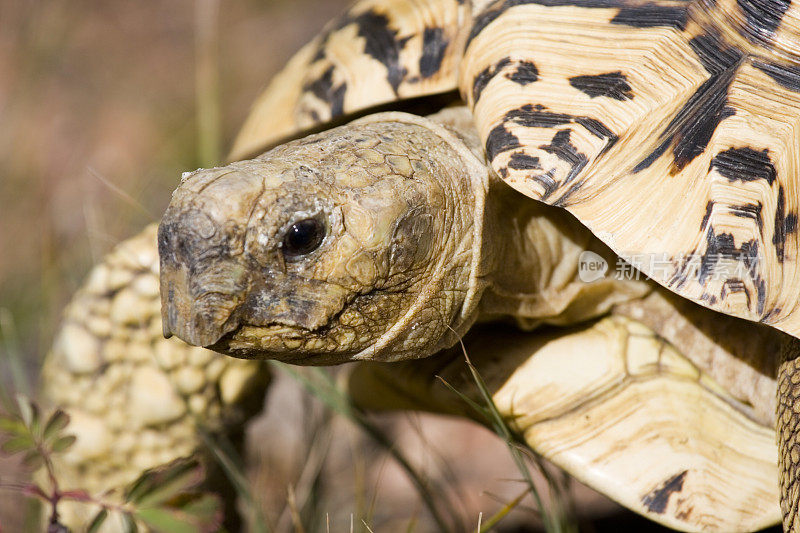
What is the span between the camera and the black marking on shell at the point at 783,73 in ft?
4.23

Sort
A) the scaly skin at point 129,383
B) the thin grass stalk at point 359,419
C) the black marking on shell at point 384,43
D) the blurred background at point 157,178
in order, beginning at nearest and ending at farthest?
1. the black marking on shell at point 384,43
2. the thin grass stalk at point 359,419
3. the scaly skin at point 129,383
4. the blurred background at point 157,178

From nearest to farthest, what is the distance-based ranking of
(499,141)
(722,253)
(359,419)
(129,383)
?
(722,253), (499,141), (359,419), (129,383)

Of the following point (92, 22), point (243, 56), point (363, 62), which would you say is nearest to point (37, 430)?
point (363, 62)

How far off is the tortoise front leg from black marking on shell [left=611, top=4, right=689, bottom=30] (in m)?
0.61

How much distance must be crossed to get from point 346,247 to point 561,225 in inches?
22.6

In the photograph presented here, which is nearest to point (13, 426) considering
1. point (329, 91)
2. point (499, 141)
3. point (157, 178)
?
point (329, 91)

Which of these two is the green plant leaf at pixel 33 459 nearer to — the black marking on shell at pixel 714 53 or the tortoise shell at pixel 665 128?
the tortoise shell at pixel 665 128

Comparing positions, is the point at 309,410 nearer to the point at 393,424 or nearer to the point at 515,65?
the point at 393,424

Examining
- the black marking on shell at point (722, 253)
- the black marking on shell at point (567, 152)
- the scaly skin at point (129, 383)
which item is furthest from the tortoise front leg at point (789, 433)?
the scaly skin at point (129, 383)

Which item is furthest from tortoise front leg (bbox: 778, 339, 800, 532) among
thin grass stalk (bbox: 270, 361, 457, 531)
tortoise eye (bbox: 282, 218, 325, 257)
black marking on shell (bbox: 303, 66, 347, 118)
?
black marking on shell (bbox: 303, 66, 347, 118)

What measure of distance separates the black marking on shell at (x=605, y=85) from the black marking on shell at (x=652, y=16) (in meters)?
0.11

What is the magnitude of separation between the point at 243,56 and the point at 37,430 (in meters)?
3.67

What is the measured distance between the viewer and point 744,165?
4.03 feet

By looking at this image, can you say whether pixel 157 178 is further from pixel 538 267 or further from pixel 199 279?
pixel 199 279
